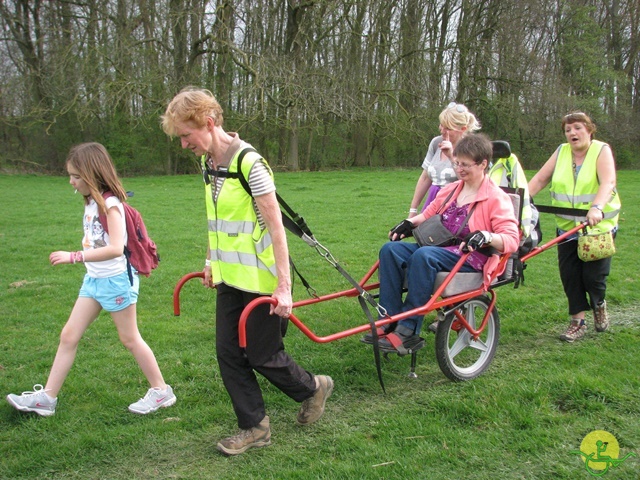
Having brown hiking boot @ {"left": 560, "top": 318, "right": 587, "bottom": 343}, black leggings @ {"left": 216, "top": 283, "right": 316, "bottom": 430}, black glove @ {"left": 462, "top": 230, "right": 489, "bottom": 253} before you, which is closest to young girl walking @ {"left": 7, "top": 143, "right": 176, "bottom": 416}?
black leggings @ {"left": 216, "top": 283, "right": 316, "bottom": 430}

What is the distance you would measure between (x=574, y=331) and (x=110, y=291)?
3.83 metres

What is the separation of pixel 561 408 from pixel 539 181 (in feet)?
7.87

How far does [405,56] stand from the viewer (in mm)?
24578

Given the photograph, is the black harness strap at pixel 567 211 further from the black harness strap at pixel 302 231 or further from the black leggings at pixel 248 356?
the black leggings at pixel 248 356

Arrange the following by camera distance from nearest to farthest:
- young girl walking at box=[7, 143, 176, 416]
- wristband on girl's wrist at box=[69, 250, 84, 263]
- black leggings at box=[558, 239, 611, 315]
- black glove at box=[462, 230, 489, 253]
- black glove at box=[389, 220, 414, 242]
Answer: wristband on girl's wrist at box=[69, 250, 84, 263] → young girl walking at box=[7, 143, 176, 416] → black glove at box=[462, 230, 489, 253] → black glove at box=[389, 220, 414, 242] → black leggings at box=[558, 239, 611, 315]

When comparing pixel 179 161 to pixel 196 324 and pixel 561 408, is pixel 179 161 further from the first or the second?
pixel 561 408

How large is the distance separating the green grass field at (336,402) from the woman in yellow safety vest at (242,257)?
1.04 ft

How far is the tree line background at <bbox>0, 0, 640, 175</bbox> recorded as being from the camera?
2058 centimetres

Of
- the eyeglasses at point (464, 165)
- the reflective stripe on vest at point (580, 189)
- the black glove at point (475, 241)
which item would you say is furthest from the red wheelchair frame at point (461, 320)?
the eyeglasses at point (464, 165)

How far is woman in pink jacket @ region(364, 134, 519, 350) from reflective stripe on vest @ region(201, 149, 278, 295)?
1187mm

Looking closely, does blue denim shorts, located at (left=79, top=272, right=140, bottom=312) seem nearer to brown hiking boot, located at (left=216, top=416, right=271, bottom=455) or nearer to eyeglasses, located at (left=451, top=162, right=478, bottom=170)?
brown hiking boot, located at (left=216, top=416, right=271, bottom=455)

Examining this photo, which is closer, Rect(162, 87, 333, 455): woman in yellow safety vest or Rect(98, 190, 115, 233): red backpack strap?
Rect(162, 87, 333, 455): woman in yellow safety vest

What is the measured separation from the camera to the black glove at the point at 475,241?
4086 mm

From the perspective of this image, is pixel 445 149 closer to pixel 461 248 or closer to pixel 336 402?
pixel 461 248
